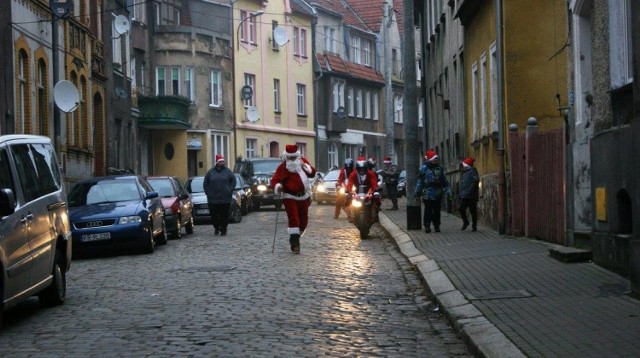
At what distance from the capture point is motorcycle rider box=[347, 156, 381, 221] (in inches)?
944

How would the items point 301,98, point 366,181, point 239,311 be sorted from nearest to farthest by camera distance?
1. point 239,311
2. point 366,181
3. point 301,98

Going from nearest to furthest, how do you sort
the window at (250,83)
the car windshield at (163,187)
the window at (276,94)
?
the car windshield at (163,187) < the window at (250,83) < the window at (276,94)

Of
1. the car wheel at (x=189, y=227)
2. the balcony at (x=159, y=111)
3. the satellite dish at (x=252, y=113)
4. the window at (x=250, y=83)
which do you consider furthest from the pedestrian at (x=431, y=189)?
the window at (x=250, y=83)

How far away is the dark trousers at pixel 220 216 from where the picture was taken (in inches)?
1025

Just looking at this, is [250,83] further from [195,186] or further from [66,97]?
[66,97]

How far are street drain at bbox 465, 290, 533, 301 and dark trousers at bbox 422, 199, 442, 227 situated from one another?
11.5 m

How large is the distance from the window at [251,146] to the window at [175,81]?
608 centimetres

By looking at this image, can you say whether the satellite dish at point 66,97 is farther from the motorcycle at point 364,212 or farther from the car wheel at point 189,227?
the motorcycle at point 364,212

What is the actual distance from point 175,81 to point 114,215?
35517 mm

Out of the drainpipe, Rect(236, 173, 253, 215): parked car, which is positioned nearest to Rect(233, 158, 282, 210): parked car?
Rect(236, 173, 253, 215): parked car

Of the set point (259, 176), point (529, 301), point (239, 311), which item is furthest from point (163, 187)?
point (529, 301)

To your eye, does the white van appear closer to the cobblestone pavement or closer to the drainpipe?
the cobblestone pavement

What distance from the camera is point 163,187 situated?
88.6 feet

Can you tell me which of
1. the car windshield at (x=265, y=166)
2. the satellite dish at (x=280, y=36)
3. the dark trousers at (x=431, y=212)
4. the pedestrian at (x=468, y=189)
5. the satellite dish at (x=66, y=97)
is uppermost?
the satellite dish at (x=280, y=36)
